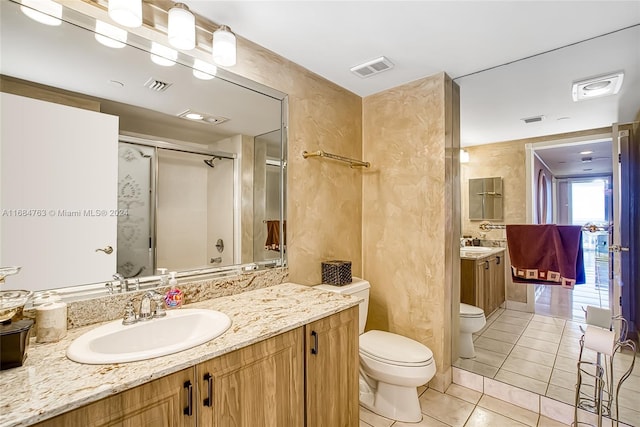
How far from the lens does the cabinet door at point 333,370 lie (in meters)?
1.32

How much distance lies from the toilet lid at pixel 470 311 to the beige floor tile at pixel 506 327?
0.42ft

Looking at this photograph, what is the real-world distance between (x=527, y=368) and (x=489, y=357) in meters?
0.24

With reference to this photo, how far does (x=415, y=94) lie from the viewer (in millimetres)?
2260

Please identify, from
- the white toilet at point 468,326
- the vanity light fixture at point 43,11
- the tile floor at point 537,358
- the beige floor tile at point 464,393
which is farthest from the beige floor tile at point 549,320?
the vanity light fixture at point 43,11

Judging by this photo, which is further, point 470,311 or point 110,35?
point 470,311

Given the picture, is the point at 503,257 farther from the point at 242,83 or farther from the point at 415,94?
the point at 242,83

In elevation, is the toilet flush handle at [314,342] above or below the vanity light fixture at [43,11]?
below

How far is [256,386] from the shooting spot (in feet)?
3.62

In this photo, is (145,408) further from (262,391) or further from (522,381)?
(522,381)

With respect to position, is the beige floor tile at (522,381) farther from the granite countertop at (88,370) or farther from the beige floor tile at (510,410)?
the granite countertop at (88,370)

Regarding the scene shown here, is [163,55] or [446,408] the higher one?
[163,55]

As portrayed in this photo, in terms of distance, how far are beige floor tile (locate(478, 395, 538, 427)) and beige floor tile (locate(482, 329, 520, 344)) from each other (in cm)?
43

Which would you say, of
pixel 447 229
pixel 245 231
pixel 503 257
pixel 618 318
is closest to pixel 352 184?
pixel 447 229

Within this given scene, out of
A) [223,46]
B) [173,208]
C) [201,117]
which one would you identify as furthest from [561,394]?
[223,46]
